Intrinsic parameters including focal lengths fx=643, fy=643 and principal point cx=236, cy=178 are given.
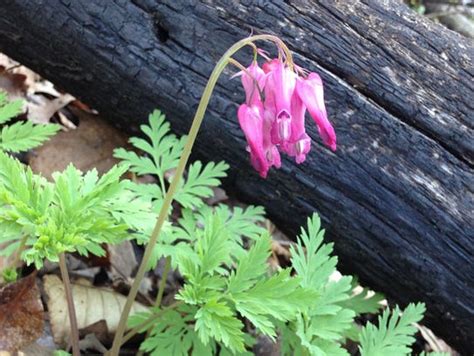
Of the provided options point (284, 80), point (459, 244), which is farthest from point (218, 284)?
point (459, 244)

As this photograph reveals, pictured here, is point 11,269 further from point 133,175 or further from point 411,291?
point 411,291

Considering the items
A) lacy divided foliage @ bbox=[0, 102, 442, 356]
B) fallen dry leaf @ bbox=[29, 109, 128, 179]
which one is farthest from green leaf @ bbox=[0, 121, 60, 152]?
fallen dry leaf @ bbox=[29, 109, 128, 179]

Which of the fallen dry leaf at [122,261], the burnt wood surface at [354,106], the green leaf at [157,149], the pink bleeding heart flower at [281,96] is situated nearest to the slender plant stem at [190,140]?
the pink bleeding heart flower at [281,96]

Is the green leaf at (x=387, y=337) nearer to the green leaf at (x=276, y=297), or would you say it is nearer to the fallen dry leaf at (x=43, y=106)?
the green leaf at (x=276, y=297)

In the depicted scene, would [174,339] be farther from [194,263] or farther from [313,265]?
[313,265]

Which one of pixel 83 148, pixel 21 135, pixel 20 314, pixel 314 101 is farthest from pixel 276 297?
pixel 83 148
